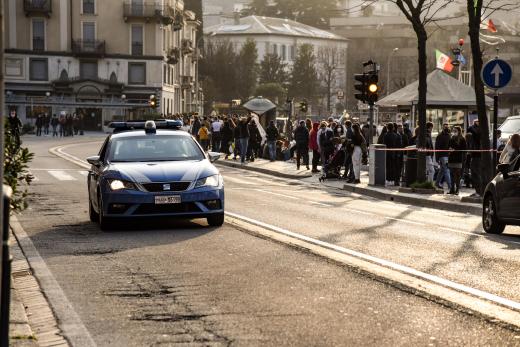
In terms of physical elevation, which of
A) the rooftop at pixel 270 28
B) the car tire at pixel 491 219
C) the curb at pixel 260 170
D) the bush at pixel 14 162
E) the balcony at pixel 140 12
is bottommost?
the curb at pixel 260 170

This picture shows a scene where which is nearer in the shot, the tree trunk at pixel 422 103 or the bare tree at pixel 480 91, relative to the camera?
the bare tree at pixel 480 91

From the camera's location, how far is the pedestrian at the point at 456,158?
87.9 ft

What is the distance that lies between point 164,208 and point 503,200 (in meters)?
4.96

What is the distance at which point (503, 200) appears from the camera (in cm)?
1627

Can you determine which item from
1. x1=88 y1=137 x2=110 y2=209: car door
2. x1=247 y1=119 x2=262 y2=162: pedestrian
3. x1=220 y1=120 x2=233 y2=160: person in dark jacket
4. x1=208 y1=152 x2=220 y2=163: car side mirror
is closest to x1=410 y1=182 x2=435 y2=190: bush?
x1=208 y1=152 x2=220 y2=163: car side mirror

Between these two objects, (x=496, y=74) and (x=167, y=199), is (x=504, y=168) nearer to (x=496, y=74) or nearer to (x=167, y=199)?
(x=167, y=199)

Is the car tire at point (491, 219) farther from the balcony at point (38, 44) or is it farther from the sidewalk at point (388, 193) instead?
the balcony at point (38, 44)

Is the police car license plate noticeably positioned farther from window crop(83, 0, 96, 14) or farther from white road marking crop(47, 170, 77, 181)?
window crop(83, 0, 96, 14)

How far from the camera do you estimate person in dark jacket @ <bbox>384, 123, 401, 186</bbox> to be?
3028cm

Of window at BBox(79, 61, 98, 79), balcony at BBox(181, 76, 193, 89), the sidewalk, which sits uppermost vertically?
window at BBox(79, 61, 98, 79)

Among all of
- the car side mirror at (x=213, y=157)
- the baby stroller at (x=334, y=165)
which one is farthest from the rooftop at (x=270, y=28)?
the car side mirror at (x=213, y=157)

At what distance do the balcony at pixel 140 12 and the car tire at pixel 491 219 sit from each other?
263 feet

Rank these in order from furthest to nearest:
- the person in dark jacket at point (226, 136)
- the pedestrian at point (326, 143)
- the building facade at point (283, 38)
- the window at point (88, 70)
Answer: the building facade at point (283, 38) → the window at point (88, 70) → the person in dark jacket at point (226, 136) → the pedestrian at point (326, 143)

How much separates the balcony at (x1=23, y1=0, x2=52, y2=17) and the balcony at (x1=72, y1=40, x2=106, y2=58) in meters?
3.54
